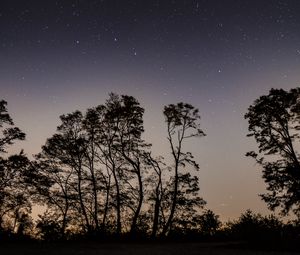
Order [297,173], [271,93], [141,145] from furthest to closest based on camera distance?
1. [141,145]
2. [271,93]
3. [297,173]

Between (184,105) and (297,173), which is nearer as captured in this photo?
(297,173)

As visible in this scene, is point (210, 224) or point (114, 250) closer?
point (114, 250)

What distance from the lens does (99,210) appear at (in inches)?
1104

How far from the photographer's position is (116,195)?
26.3m

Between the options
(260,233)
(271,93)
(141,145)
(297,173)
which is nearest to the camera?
(260,233)

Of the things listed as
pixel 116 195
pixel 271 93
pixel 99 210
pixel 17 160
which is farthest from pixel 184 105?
pixel 17 160

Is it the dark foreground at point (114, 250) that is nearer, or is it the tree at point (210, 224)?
the dark foreground at point (114, 250)

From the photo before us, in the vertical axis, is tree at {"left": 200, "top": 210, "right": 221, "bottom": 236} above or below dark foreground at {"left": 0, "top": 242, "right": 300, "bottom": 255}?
above

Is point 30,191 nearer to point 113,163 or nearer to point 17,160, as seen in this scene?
point 17,160

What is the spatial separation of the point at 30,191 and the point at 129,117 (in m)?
10.2

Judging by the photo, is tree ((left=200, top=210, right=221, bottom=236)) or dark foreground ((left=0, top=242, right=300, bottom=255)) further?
tree ((left=200, top=210, right=221, bottom=236))

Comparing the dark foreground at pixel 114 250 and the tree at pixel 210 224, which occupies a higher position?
the tree at pixel 210 224

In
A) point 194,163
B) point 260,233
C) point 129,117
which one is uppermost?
point 129,117

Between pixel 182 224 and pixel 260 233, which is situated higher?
pixel 182 224
